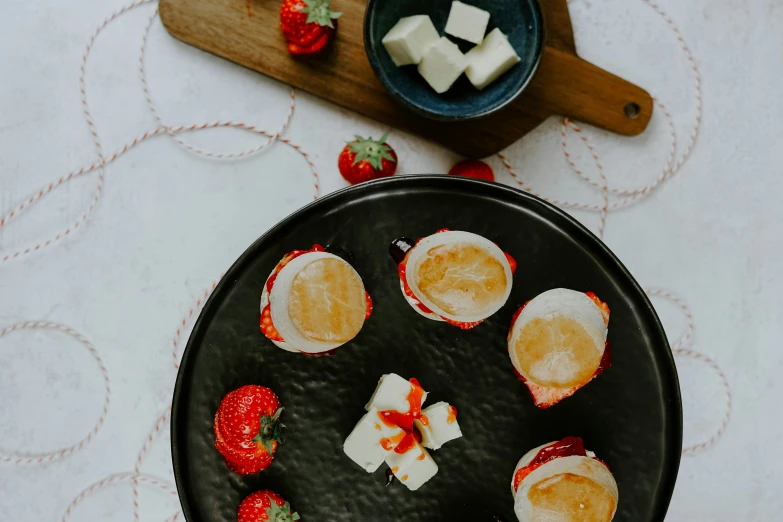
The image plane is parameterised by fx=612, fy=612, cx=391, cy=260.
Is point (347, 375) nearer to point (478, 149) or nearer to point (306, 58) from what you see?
point (478, 149)

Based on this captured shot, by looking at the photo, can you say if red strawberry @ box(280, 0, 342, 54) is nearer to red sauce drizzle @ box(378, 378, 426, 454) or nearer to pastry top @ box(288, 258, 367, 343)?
pastry top @ box(288, 258, 367, 343)

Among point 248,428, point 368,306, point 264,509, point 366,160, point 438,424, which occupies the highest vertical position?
point 366,160

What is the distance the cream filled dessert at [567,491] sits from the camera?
4.07ft

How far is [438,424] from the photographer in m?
1.32

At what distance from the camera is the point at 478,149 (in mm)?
1508

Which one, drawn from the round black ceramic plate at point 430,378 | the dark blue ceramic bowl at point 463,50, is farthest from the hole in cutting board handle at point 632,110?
the round black ceramic plate at point 430,378

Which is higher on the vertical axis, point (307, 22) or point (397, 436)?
point (307, 22)

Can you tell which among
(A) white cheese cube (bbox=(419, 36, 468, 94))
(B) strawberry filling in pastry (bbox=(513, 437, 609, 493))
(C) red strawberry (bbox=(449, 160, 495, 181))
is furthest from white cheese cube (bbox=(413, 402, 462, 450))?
(A) white cheese cube (bbox=(419, 36, 468, 94))

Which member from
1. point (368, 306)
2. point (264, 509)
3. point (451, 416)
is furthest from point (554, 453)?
point (264, 509)

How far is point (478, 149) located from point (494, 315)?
0.43 meters

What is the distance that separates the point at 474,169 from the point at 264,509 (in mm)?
901

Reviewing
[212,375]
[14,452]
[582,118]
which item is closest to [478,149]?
[582,118]

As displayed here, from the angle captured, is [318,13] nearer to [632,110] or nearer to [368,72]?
[368,72]

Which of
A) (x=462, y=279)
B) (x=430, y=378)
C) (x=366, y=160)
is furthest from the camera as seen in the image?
(x=366, y=160)
